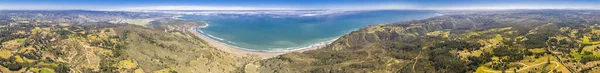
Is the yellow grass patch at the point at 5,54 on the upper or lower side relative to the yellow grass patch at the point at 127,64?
upper

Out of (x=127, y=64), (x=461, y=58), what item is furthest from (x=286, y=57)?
(x=461, y=58)

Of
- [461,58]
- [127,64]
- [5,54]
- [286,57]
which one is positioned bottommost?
[286,57]

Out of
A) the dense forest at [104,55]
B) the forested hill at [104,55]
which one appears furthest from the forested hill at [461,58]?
the dense forest at [104,55]

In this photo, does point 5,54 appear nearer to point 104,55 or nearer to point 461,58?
point 104,55

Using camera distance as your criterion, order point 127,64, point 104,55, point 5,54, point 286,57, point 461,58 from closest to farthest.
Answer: point 5,54 → point 461,58 → point 127,64 → point 104,55 → point 286,57

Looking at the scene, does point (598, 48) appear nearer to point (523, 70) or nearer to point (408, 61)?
point (523, 70)

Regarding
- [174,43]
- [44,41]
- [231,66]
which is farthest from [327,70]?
[44,41]

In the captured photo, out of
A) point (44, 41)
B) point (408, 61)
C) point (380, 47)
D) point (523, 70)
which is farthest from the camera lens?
point (380, 47)

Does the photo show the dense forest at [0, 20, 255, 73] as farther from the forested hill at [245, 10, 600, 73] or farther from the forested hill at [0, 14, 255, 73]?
the forested hill at [245, 10, 600, 73]

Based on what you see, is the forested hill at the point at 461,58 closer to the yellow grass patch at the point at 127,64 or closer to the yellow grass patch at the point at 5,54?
the yellow grass patch at the point at 127,64

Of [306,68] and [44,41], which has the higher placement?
[44,41]

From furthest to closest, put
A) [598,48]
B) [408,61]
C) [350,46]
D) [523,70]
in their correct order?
[350,46] < [408,61] < [598,48] < [523,70]
